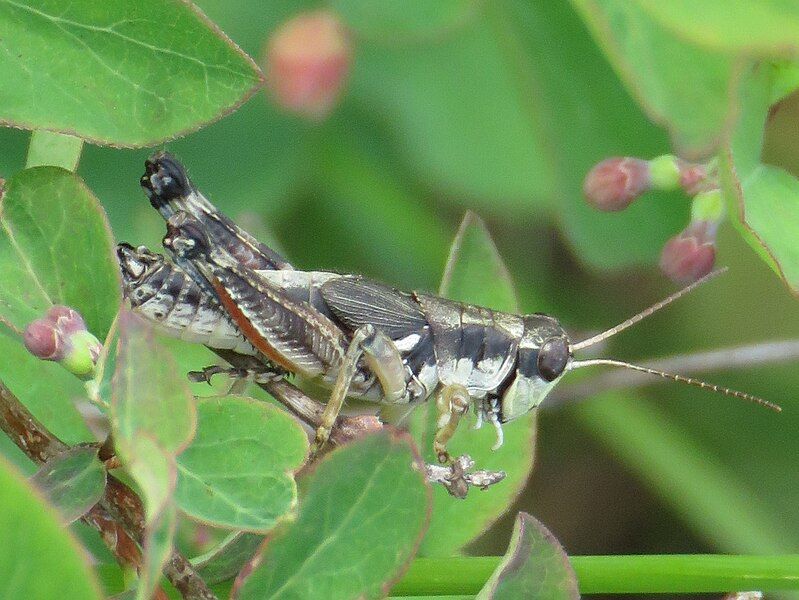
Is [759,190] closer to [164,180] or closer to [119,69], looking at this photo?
[119,69]

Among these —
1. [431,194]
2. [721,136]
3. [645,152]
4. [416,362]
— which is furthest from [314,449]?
[431,194]

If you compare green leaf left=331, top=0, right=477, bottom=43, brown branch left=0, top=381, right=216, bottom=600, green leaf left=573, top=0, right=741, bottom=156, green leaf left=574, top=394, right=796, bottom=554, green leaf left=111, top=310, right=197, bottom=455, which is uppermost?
green leaf left=111, top=310, right=197, bottom=455

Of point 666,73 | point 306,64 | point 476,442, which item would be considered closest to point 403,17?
point 306,64

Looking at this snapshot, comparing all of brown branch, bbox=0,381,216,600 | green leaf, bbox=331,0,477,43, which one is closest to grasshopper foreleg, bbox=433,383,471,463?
brown branch, bbox=0,381,216,600

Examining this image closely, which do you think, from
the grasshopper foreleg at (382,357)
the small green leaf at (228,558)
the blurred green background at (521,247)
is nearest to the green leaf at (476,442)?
the grasshopper foreleg at (382,357)

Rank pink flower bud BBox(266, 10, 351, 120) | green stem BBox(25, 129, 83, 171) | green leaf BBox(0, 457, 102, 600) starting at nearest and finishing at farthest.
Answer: green leaf BBox(0, 457, 102, 600) < green stem BBox(25, 129, 83, 171) < pink flower bud BBox(266, 10, 351, 120)

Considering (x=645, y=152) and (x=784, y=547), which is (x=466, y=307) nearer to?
(x=645, y=152)

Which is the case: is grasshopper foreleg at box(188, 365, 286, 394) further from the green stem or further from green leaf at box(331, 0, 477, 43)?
green leaf at box(331, 0, 477, 43)
